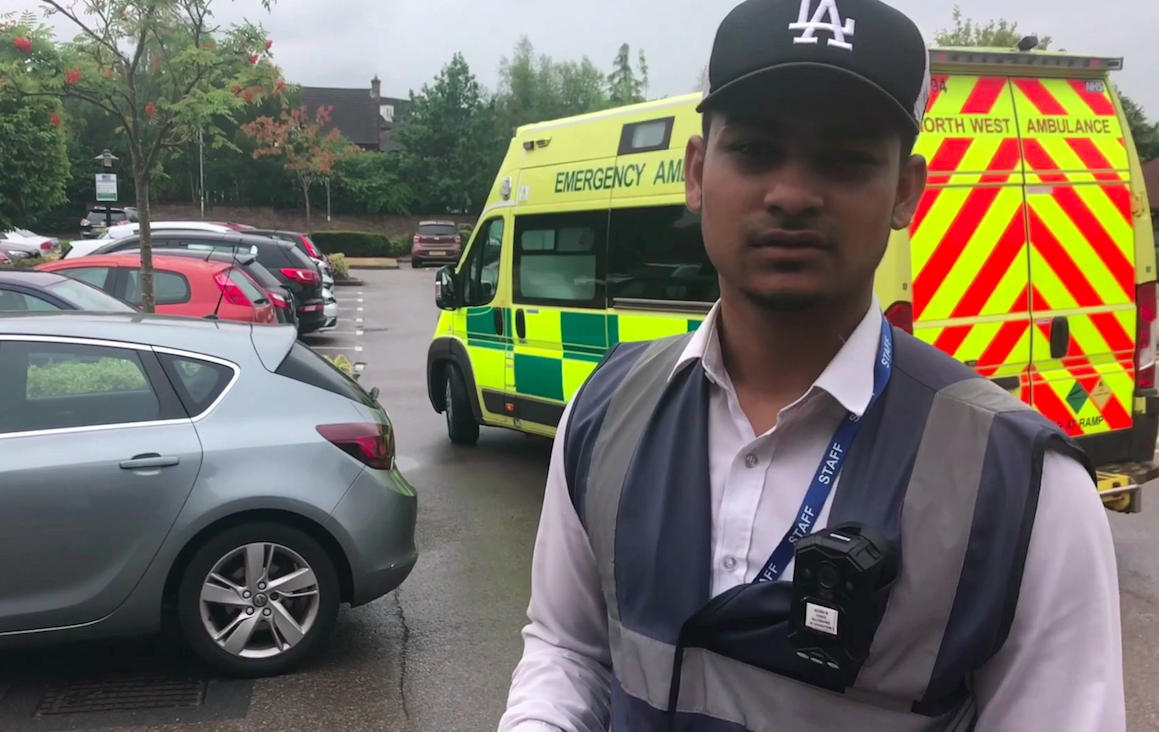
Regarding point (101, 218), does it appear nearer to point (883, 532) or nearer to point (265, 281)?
point (265, 281)

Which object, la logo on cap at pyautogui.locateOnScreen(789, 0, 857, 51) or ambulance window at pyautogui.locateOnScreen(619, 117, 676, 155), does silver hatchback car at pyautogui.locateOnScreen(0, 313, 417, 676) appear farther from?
la logo on cap at pyautogui.locateOnScreen(789, 0, 857, 51)

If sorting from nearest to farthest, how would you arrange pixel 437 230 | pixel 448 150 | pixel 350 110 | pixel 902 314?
pixel 902 314 → pixel 437 230 → pixel 448 150 → pixel 350 110

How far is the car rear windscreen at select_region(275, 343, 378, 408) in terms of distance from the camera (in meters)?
4.67

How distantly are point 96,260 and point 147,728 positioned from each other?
8.55 meters

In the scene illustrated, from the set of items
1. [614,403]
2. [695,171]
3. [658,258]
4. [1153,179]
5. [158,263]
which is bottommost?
[158,263]

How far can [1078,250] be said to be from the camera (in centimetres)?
546

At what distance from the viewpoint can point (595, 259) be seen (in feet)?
23.4

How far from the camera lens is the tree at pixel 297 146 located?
4881 cm

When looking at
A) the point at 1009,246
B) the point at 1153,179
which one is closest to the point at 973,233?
the point at 1009,246

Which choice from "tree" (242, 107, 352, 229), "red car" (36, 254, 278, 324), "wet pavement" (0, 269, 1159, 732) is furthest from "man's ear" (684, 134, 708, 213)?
"tree" (242, 107, 352, 229)

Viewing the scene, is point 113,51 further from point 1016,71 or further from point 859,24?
point 859,24

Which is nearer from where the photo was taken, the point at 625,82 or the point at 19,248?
the point at 19,248

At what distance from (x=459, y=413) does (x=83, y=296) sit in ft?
10.2

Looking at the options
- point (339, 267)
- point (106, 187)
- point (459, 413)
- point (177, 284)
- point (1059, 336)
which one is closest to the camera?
point (1059, 336)
